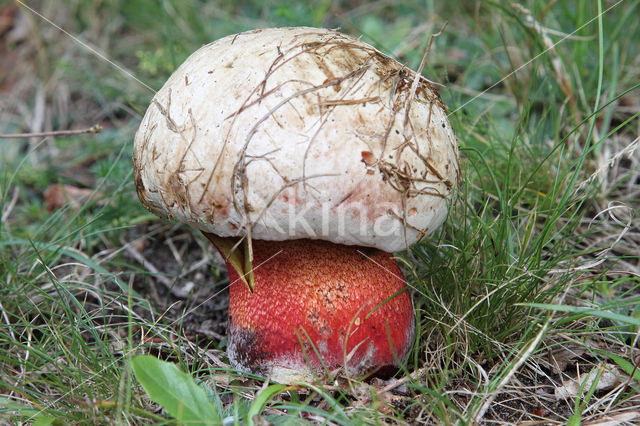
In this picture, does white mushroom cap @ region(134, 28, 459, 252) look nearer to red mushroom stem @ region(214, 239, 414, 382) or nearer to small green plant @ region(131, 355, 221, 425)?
red mushroom stem @ region(214, 239, 414, 382)

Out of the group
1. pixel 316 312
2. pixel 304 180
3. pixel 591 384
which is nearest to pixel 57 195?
pixel 316 312

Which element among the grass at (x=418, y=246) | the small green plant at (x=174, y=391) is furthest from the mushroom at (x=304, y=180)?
the small green plant at (x=174, y=391)

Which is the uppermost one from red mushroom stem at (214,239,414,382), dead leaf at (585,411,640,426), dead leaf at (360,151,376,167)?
dead leaf at (360,151,376,167)

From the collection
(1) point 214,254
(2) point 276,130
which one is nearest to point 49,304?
(1) point 214,254

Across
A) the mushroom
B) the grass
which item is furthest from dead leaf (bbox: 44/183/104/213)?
the mushroom

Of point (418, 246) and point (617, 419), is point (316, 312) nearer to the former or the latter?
point (418, 246)

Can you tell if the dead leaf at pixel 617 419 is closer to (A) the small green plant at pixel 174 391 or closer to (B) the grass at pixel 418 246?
(B) the grass at pixel 418 246
